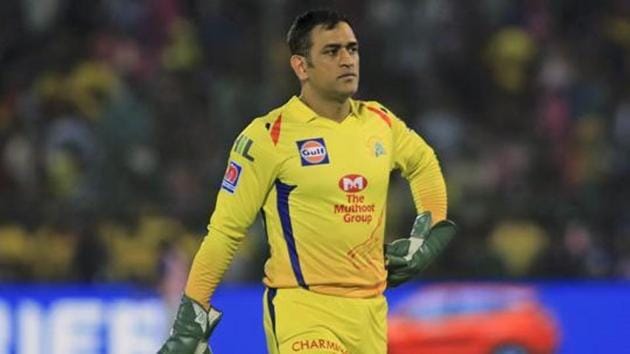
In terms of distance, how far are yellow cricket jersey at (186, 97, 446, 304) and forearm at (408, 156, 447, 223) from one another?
1.34 ft

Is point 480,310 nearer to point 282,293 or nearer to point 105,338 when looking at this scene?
point 105,338

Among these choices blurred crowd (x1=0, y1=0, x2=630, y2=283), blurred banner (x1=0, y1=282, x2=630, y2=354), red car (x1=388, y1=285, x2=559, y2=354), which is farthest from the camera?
blurred crowd (x1=0, y1=0, x2=630, y2=283)

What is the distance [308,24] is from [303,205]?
746 mm

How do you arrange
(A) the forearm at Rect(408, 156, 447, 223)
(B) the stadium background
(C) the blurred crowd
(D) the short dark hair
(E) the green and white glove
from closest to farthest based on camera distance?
1. (D) the short dark hair
2. (E) the green and white glove
3. (A) the forearm at Rect(408, 156, 447, 223)
4. (B) the stadium background
5. (C) the blurred crowd

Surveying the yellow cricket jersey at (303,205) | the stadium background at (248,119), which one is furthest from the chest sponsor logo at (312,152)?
the stadium background at (248,119)

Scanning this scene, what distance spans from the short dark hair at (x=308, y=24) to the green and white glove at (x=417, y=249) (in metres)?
0.93

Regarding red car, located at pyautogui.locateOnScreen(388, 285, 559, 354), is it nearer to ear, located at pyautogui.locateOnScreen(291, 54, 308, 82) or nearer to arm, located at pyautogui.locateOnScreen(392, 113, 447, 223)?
arm, located at pyautogui.locateOnScreen(392, 113, 447, 223)

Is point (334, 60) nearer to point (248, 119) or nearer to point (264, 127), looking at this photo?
point (264, 127)

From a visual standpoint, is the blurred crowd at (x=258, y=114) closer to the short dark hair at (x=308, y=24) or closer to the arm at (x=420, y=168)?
the arm at (x=420, y=168)

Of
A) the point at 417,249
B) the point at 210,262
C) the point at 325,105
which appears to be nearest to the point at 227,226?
the point at 210,262

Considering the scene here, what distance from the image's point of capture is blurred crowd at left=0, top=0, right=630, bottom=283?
49.2ft

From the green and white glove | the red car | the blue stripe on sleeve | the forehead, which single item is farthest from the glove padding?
the red car

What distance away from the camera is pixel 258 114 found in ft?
52.2

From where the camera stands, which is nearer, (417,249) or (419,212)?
(417,249)
